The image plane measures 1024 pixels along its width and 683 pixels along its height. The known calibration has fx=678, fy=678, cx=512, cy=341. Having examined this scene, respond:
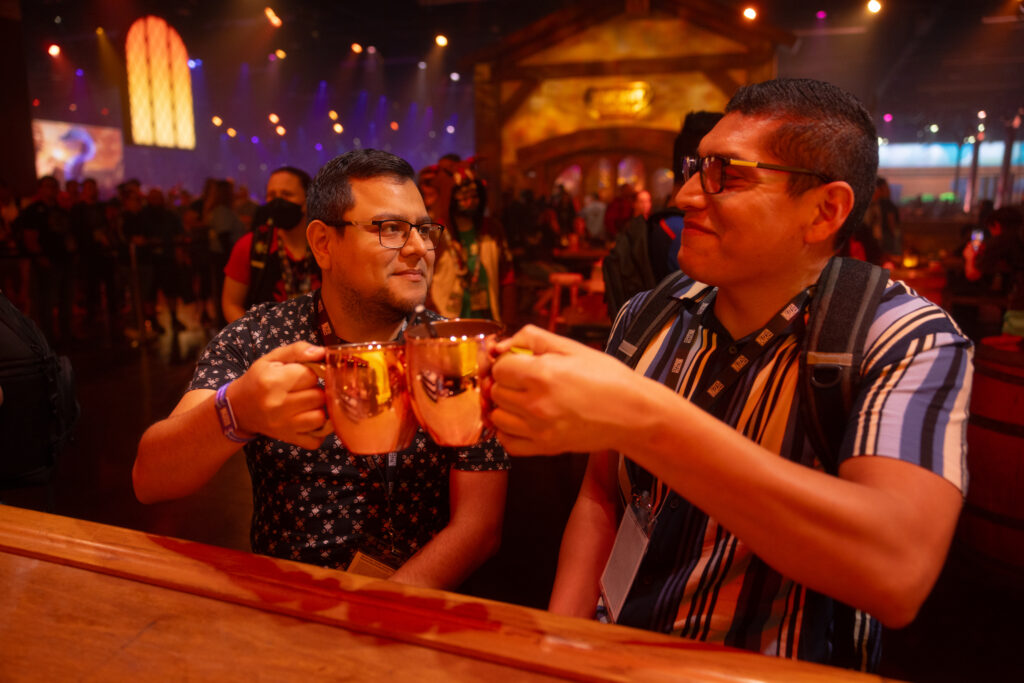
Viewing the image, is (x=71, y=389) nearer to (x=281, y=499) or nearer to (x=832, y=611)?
(x=281, y=499)

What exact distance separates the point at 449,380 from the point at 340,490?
898 millimetres

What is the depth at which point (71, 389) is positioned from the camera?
2461 mm

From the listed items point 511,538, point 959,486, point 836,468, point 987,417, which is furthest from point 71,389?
point 987,417

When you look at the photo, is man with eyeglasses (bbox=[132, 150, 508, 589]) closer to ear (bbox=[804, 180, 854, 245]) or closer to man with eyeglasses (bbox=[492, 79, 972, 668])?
man with eyeglasses (bbox=[492, 79, 972, 668])

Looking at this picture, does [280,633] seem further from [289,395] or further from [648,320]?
[648,320]

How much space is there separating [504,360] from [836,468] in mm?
624

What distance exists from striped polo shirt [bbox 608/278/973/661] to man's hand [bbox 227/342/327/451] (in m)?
0.65

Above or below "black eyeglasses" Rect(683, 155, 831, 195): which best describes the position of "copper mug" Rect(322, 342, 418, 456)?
below

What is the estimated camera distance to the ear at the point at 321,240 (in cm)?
181

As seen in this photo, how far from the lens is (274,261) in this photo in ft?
12.1

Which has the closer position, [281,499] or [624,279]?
[281,499]

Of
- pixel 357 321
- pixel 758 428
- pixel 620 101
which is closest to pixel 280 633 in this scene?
pixel 758 428

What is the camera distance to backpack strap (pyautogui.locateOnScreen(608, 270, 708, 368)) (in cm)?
143

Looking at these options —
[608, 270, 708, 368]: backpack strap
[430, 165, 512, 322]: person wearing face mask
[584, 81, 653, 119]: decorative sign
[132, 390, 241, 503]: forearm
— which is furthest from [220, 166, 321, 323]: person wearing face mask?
[584, 81, 653, 119]: decorative sign
